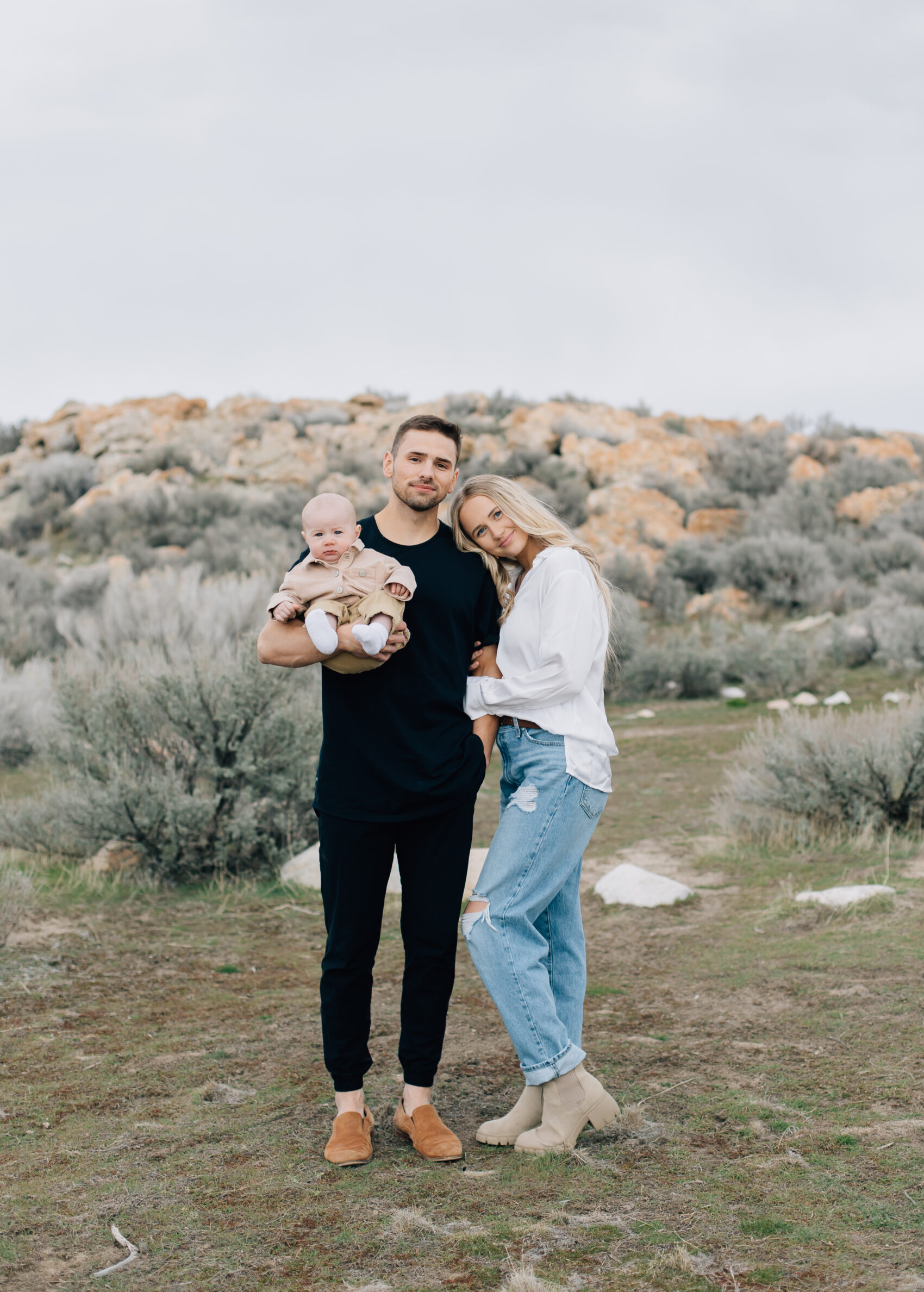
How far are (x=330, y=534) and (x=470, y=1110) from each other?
190 cm

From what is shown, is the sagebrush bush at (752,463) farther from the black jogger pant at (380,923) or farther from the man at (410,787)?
the black jogger pant at (380,923)

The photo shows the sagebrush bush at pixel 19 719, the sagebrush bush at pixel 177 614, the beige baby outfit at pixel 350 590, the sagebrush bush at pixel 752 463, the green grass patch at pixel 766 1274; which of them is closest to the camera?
the green grass patch at pixel 766 1274

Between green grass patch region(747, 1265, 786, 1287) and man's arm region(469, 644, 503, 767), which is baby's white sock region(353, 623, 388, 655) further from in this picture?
green grass patch region(747, 1265, 786, 1287)

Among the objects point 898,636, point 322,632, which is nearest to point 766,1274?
point 322,632

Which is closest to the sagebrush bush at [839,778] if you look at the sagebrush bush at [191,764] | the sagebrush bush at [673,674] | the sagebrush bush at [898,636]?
the sagebrush bush at [191,764]

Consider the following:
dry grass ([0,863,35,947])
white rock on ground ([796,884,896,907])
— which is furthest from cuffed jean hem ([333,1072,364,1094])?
white rock on ground ([796,884,896,907])

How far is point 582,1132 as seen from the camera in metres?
3.25

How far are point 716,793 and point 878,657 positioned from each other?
22.2 feet

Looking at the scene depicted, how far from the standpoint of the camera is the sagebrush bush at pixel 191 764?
6574 mm

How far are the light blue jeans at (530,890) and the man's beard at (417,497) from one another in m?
0.70

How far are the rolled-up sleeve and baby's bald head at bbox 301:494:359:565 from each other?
57 cm

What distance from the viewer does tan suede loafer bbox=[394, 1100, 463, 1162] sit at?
304 cm

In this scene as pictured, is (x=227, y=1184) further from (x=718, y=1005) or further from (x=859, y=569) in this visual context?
(x=859, y=569)

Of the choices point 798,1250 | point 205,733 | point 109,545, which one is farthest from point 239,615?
point 109,545
